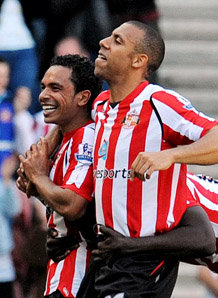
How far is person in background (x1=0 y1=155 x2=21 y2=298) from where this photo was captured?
9945 mm

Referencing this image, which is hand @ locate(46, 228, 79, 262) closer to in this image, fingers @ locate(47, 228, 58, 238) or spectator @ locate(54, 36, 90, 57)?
fingers @ locate(47, 228, 58, 238)

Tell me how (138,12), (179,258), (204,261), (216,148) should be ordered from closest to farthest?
(216,148), (179,258), (204,261), (138,12)

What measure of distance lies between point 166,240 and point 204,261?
714 millimetres

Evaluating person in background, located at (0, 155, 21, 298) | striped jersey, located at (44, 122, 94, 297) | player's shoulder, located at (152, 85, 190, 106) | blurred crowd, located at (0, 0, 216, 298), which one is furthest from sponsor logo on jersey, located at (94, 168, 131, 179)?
person in background, located at (0, 155, 21, 298)

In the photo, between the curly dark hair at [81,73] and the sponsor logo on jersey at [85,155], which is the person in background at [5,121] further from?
the sponsor logo on jersey at [85,155]

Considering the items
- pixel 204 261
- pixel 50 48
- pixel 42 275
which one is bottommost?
pixel 42 275

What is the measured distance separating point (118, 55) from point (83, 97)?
1.48 ft

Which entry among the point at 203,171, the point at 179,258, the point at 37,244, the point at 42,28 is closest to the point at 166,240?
the point at 179,258

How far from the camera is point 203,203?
6039 mm

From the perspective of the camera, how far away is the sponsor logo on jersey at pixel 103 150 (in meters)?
5.68

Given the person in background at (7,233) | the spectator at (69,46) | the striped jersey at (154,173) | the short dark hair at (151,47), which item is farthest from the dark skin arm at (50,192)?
the spectator at (69,46)

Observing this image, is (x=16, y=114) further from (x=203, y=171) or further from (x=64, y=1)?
(x=203, y=171)

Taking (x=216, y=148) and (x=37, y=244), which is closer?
(x=216, y=148)

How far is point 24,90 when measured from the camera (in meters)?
9.98
